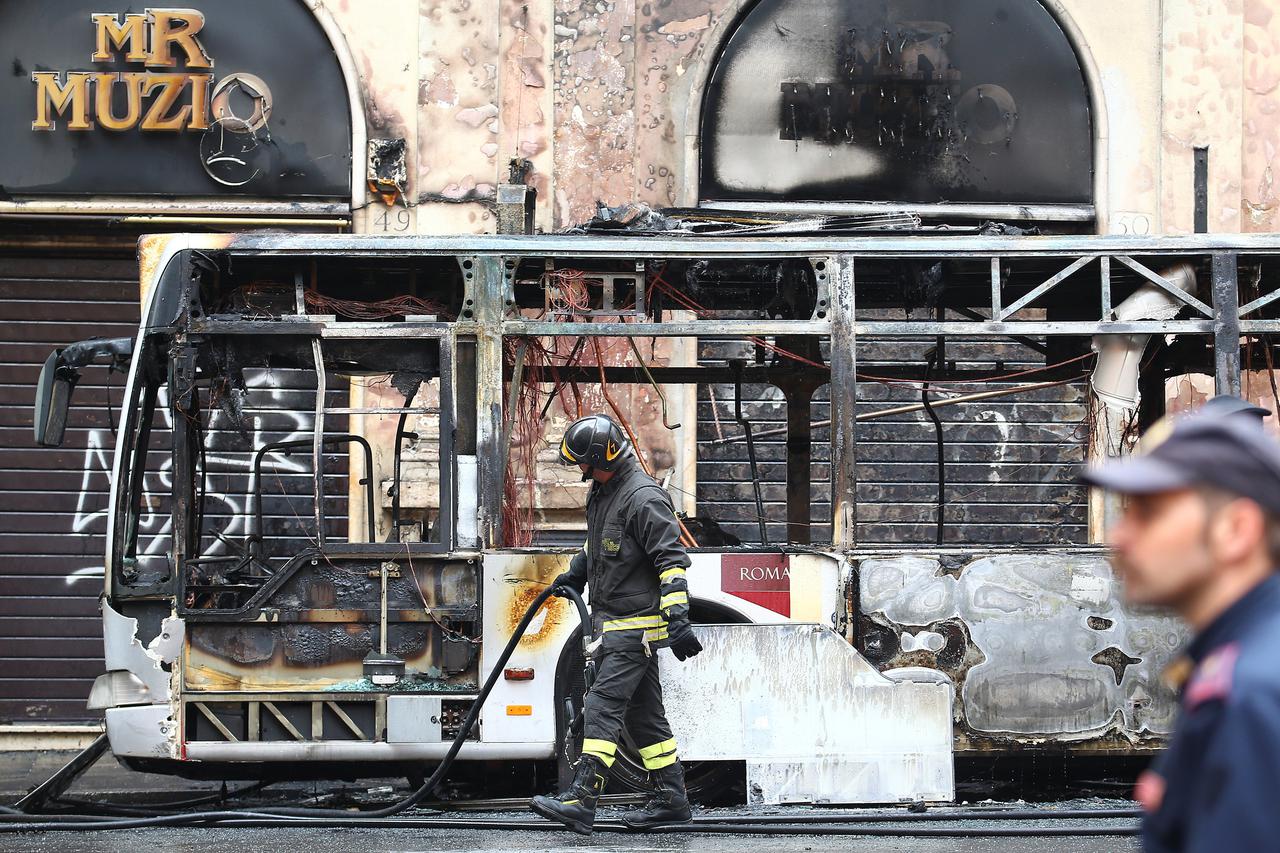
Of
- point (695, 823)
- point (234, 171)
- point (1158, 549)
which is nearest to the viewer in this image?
point (1158, 549)

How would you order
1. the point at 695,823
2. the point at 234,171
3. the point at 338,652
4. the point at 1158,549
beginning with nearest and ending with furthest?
1. the point at 1158,549
2. the point at 695,823
3. the point at 338,652
4. the point at 234,171

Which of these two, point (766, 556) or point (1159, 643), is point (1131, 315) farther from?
point (766, 556)

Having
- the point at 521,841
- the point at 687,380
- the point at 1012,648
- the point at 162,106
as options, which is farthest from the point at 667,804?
the point at 162,106

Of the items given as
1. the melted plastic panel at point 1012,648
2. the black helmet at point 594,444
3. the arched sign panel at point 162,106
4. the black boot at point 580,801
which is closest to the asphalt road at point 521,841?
the black boot at point 580,801

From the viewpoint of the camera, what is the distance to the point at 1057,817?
286 inches

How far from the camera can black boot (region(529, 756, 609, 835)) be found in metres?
6.52

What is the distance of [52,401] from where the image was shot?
7.71 m

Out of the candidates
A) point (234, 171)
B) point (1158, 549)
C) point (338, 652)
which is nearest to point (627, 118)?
point (234, 171)

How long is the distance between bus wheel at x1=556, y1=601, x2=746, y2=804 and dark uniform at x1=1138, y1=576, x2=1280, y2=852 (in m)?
5.50

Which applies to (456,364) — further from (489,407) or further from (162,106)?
(162,106)

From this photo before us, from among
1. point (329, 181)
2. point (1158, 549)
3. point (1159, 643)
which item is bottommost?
point (1159, 643)

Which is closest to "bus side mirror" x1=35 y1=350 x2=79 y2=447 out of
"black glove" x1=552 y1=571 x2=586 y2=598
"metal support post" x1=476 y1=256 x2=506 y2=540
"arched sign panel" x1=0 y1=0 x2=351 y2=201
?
"metal support post" x1=476 y1=256 x2=506 y2=540

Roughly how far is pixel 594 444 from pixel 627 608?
818 mm

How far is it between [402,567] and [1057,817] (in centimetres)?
367
